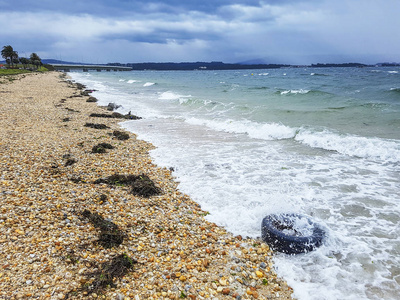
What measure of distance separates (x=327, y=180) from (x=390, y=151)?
14.9ft

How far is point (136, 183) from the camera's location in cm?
719

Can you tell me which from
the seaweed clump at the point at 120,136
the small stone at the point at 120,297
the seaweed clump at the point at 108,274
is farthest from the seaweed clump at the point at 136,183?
the seaweed clump at the point at 120,136

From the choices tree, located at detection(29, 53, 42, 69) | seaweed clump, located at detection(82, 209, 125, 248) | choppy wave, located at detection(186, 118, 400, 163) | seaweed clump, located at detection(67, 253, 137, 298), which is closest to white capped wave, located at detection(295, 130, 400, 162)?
choppy wave, located at detection(186, 118, 400, 163)

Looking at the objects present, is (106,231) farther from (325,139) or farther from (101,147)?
(325,139)

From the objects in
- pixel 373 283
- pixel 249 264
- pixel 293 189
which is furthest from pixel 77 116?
pixel 373 283

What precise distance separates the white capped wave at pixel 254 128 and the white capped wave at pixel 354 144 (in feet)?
2.89

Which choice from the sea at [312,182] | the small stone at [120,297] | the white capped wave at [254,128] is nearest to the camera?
the small stone at [120,297]

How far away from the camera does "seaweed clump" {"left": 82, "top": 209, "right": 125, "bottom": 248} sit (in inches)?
187

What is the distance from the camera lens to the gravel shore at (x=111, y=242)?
387 centimetres

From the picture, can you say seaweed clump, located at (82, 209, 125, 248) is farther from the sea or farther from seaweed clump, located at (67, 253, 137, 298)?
the sea

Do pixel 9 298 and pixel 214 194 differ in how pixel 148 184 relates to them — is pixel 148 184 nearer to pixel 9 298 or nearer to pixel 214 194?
pixel 214 194

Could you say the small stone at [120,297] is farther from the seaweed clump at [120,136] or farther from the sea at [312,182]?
the seaweed clump at [120,136]

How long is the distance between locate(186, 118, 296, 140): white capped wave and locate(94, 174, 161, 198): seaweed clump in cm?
843

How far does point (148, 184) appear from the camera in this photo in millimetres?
7180
